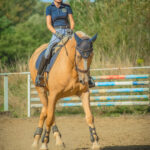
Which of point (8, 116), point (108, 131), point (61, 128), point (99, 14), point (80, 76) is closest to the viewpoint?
point (80, 76)

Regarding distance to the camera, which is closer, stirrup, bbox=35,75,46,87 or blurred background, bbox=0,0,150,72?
stirrup, bbox=35,75,46,87

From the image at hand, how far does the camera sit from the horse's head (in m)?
5.50

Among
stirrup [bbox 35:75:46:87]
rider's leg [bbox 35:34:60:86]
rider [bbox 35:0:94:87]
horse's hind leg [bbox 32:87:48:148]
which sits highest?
rider [bbox 35:0:94:87]

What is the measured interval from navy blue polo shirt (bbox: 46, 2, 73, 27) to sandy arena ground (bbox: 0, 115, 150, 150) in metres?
2.86

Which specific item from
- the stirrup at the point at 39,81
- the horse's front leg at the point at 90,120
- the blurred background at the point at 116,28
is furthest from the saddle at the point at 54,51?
the blurred background at the point at 116,28

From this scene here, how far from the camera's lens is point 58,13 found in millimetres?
7020

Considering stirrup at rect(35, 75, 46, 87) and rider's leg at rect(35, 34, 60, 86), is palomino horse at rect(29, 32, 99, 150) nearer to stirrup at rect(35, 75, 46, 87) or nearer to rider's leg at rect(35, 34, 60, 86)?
rider's leg at rect(35, 34, 60, 86)

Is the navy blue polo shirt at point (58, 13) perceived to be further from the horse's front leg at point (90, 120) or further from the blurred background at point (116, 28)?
the blurred background at point (116, 28)

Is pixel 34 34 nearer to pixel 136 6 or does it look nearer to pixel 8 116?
pixel 136 6

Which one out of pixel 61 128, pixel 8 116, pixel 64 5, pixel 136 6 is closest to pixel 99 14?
pixel 136 6

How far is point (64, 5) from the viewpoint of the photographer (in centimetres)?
716

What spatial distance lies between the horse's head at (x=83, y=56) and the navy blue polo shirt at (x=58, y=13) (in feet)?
5.01

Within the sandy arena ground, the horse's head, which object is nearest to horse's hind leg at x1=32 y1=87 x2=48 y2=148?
the sandy arena ground

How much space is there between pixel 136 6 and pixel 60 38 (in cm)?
1080
